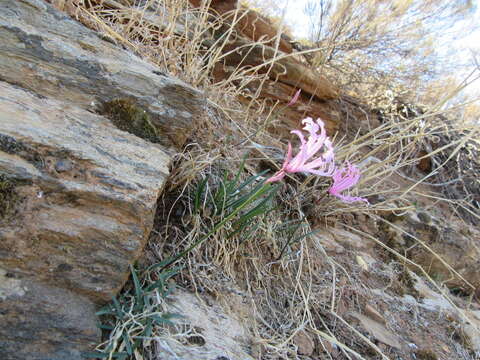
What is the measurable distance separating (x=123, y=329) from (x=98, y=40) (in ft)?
3.30

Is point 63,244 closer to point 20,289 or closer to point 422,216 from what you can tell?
point 20,289

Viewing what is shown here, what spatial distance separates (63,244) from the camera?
0.82 metres

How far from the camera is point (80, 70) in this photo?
115cm

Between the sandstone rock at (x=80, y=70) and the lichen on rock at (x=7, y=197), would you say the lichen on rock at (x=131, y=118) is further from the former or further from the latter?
the lichen on rock at (x=7, y=197)

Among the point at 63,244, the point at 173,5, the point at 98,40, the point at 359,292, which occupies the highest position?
the point at 173,5

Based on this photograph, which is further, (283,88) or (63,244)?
(283,88)

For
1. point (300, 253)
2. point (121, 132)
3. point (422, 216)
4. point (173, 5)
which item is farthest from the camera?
Result: point (422, 216)

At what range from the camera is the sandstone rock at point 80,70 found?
1.06 metres

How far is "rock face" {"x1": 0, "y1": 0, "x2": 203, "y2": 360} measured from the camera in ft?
2.49

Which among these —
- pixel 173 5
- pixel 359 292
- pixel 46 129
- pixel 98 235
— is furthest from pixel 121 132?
pixel 359 292

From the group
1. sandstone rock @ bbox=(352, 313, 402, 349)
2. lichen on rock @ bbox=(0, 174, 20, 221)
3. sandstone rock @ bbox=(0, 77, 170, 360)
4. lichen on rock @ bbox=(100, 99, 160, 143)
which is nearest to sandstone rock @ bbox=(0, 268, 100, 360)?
sandstone rock @ bbox=(0, 77, 170, 360)

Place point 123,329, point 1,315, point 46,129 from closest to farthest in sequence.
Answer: point 1,315 → point 123,329 → point 46,129

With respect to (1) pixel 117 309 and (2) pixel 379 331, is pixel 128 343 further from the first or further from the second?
(2) pixel 379 331

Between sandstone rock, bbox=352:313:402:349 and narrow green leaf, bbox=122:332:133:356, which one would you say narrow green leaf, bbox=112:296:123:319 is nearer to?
narrow green leaf, bbox=122:332:133:356
